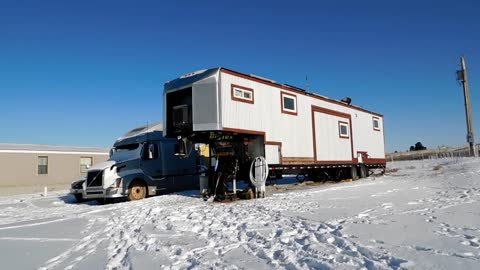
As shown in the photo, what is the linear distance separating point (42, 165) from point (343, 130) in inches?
786

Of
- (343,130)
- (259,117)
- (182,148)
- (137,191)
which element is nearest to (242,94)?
(259,117)

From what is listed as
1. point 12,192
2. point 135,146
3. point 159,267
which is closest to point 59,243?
point 159,267

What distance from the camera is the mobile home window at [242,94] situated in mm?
12711

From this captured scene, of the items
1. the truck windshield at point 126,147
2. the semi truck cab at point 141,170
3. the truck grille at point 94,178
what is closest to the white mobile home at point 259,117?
the semi truck cab at point 141,170

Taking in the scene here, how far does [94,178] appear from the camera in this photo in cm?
1423

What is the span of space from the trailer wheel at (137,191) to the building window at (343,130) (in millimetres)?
9843

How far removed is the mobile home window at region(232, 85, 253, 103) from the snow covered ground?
435 centimetres

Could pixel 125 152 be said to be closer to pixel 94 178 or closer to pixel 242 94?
pixel 94 178

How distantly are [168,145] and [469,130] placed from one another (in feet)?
95.7

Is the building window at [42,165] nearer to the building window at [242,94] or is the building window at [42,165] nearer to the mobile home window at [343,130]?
the building window at [242,94]

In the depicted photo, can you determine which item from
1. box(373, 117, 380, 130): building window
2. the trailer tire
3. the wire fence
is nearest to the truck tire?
the trailer tire

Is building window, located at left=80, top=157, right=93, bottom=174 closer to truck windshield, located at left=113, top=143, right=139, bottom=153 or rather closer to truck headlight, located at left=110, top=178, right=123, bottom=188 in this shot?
truck windshield, located at left=113, top=143, right=139, bottom=153

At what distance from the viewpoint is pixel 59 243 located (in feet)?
22.1

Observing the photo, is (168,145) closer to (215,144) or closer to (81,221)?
(215,144)
